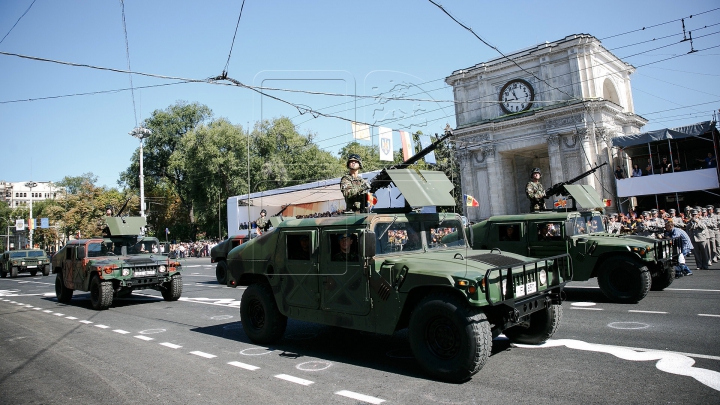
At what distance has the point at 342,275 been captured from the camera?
6355 mm

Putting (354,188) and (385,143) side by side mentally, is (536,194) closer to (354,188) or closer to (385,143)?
(385,143)

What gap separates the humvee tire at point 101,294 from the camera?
12.0 meters

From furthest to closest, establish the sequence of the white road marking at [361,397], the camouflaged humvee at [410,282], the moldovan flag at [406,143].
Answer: the moldovan flag at [406,143]
the camouflaged humvee at [410,282]
the white road marking at [361,397]

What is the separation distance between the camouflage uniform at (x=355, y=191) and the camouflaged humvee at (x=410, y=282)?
2.08 feet

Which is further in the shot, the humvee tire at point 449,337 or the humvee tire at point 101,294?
the humvee tire at point 101,294

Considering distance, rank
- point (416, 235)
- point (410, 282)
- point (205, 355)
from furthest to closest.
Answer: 1. point (205, 355)
2. point (416, 235)
3. point (410, 282)

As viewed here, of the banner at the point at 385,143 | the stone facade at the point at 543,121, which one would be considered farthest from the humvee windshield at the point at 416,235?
the stone facade at the point at 543,121

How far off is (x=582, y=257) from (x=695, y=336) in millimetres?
3717

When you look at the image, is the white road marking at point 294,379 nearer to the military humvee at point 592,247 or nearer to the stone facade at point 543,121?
the military humvee at point 592,247

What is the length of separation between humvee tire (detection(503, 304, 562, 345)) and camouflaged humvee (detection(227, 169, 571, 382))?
0.05ft

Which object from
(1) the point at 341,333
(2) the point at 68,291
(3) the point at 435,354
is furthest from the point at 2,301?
(3) the point at 435,354

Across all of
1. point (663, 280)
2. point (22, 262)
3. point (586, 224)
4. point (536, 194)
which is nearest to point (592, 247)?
point (586, 224)

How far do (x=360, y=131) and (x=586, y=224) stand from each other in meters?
6.39

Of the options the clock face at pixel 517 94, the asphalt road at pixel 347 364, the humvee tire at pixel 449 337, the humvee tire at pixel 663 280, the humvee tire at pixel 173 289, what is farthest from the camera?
the clock face at pixel 517 94
